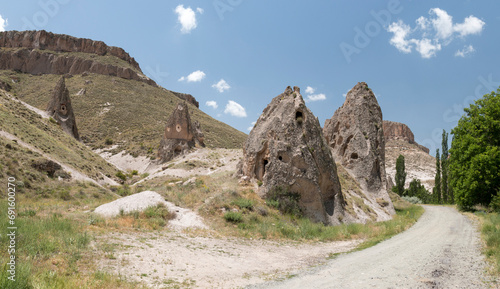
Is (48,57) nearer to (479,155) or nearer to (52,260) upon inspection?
(52,260)

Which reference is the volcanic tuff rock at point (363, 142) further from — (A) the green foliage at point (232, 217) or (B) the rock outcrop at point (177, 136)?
(B) the rock outcrop at point (177, 136)

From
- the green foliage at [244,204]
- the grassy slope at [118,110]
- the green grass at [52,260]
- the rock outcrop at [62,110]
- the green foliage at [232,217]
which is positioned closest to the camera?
the green grass at [52,260]

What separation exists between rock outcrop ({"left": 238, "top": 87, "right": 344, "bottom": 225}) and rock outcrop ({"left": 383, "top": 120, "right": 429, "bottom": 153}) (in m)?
105

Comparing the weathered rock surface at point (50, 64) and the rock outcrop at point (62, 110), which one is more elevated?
the weathered rock surface at point (50, 64)

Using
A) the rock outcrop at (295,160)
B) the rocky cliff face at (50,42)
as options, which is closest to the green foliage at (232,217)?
the rock outcrop at (295,160)

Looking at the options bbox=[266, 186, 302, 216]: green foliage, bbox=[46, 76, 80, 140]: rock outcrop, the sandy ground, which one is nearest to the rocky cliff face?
bbox=[46, 76, 80, 140]: rock outcrop

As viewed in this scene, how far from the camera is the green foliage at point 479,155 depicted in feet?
67.6

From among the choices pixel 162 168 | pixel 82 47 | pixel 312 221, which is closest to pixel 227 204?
pixel 312 221

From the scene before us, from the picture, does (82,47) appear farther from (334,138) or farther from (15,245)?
(15,245)

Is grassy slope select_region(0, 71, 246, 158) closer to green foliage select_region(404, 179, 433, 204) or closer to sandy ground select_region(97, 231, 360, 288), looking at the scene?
green foliage select_region(404, 179, 433, 204)

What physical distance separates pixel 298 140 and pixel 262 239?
23.9 ft

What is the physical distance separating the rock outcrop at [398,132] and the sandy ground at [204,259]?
11382 centimetres

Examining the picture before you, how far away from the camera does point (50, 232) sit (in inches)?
325

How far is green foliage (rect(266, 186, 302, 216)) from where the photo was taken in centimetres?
1623
